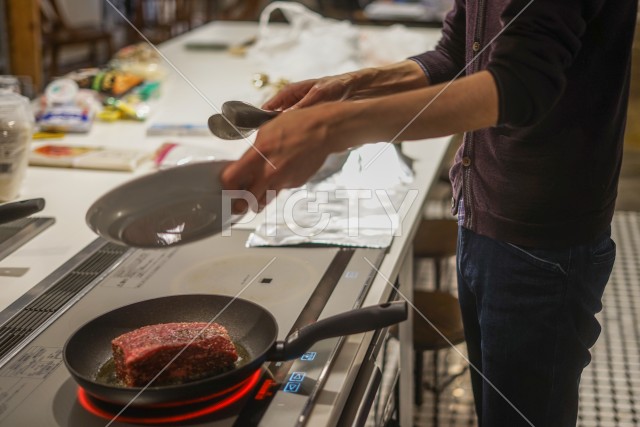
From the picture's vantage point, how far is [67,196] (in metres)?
1.72

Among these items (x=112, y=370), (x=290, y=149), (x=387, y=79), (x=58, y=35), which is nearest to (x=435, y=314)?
(x=387, y=79)

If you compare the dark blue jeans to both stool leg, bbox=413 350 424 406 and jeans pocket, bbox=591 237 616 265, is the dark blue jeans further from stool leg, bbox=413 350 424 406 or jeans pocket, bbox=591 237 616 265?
stool leg, bbox=413 350 424 406

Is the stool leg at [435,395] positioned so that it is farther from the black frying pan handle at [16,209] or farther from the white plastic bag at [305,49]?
the black frying pan handle at [16,209]

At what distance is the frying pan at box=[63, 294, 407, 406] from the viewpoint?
36.0 inches

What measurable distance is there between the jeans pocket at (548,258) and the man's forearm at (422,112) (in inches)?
14.0

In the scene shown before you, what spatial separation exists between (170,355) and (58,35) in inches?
203

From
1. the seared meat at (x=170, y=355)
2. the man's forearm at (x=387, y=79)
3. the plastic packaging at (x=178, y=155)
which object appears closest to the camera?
the seared meat at (x=170, y=355)

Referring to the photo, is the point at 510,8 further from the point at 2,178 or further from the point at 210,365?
the point at 2,178

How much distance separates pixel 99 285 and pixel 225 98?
4.17 ft

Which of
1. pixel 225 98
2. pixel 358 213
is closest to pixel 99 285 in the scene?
pixel 358 213

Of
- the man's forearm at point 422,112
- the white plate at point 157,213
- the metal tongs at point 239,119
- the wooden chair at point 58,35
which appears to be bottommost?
the wooden chair at point 58,35

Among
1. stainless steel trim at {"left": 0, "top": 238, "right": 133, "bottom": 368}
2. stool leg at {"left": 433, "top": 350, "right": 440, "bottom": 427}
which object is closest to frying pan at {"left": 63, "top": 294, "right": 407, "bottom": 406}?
stainless steel trim at {"left": 0, "top": 238, "right": 133, "bottom": 368}

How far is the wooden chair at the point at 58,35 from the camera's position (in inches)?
219

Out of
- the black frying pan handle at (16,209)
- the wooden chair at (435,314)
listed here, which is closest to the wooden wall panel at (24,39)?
the wooden chair at (435,314)
